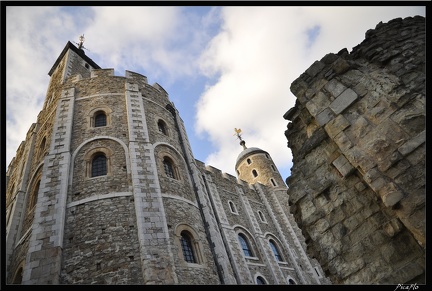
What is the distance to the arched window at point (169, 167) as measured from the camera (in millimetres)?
11033

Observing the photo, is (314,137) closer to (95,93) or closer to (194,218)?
(194,218)

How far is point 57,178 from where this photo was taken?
931 centimetres

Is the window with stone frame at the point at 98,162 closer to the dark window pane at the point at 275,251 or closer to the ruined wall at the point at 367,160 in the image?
the ruined wall at the point at 367,160

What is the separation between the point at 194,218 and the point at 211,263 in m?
1.67

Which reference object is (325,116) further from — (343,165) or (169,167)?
(169,167)

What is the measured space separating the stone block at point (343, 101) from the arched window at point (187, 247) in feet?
21.4

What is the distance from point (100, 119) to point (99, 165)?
267 centimetres

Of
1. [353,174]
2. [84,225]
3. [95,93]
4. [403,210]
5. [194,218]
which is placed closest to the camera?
[403,210]

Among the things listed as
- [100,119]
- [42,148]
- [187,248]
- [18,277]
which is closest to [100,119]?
[100,119]

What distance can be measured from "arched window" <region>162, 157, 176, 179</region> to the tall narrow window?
3.11m

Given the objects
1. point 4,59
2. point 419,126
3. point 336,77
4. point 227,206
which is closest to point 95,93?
point 4,59

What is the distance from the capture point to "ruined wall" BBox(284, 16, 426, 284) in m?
3.29

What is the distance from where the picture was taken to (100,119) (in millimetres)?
12008

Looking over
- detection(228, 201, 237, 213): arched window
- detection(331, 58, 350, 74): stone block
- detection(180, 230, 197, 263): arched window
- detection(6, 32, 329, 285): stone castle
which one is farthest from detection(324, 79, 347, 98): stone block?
detection(228, 201, 237, 213): arched window
